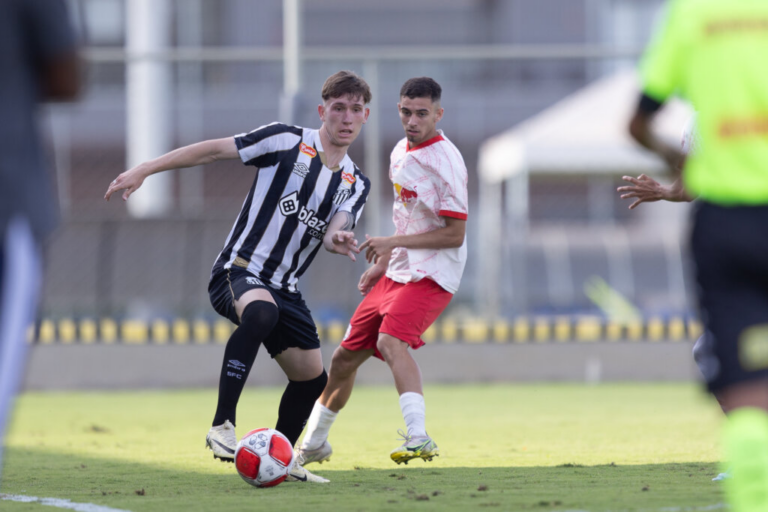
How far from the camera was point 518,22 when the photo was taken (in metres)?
39.6

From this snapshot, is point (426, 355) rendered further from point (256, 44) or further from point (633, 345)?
point (256, 44)

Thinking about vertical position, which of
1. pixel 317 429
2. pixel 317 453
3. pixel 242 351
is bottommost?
pixel 317 453

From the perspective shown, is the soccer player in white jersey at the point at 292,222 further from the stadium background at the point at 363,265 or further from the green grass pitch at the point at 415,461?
the stadium background at the point at 363,265

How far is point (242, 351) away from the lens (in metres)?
5.51

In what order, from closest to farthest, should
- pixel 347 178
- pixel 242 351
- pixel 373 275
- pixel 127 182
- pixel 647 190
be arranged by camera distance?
pixel 647 190 < pixel 127 182 < pixel 242 351 < pixel 347 178 < pixel 373 275

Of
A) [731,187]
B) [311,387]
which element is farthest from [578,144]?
[731,187]

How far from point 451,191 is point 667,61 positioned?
322 cm

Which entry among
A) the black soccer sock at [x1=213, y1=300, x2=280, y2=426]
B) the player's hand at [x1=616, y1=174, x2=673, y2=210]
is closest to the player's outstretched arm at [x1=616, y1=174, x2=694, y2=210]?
the player's hand at [x1=616, y1=174, x2=673, y2=210]

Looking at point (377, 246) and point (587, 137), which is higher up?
point (587, 137)

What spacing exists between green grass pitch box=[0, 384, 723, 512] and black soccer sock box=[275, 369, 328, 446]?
32 centimetres

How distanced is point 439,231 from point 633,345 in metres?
8.25

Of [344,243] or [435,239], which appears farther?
[435,239]

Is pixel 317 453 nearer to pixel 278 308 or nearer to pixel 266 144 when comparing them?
A: pixel 278 308

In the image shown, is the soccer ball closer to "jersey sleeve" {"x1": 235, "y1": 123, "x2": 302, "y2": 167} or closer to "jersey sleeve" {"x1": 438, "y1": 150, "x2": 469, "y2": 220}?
"jersey sleeve" {"x1": 235, "y1": 123, "x2": 302, "y2": 167}
